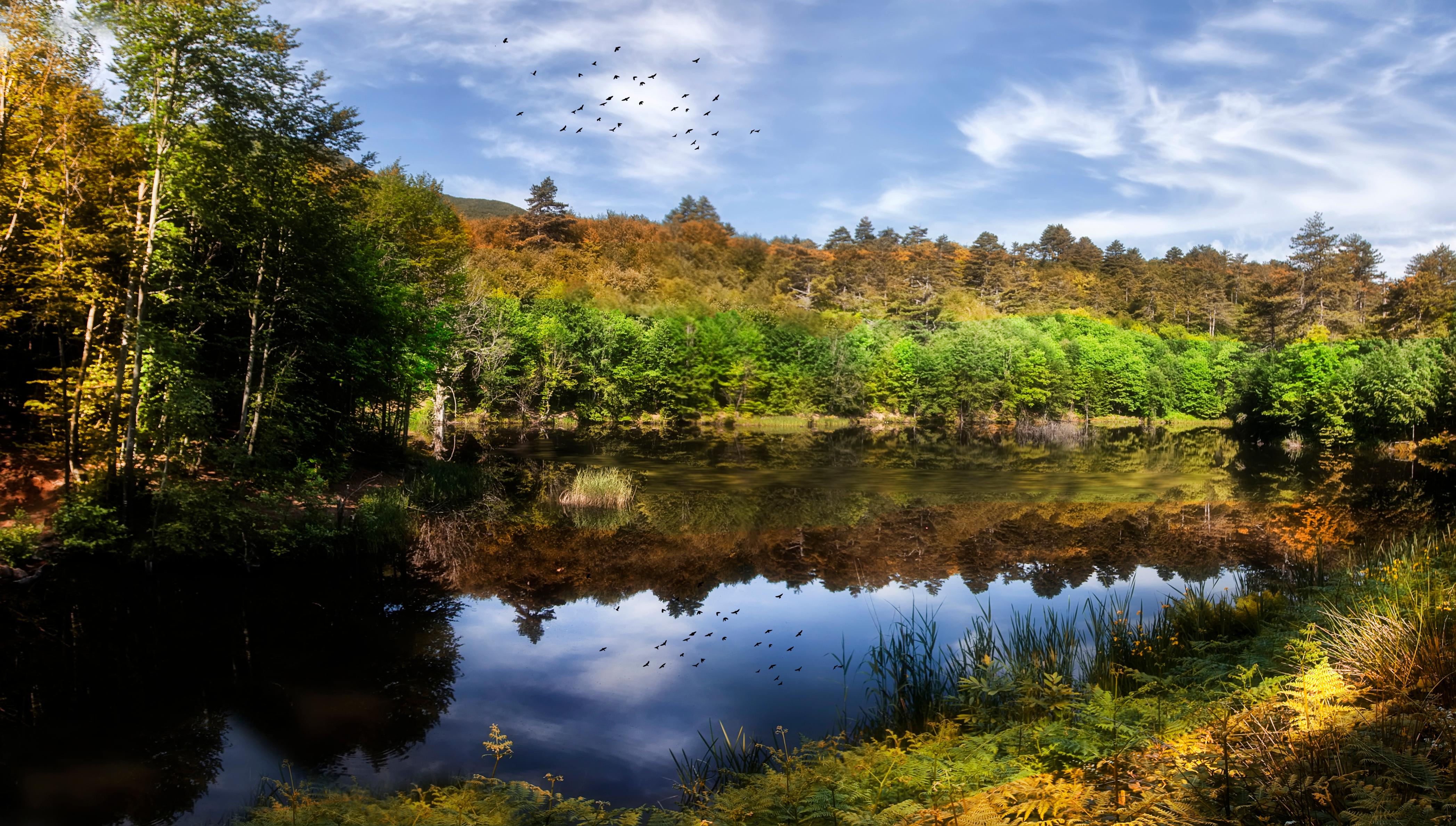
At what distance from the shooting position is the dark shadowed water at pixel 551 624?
7688 mm

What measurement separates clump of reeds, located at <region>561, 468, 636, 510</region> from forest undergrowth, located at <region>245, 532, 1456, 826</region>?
1393 cm

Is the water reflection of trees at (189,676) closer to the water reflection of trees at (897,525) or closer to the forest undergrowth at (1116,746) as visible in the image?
the forest undergrowth at (1116,746)

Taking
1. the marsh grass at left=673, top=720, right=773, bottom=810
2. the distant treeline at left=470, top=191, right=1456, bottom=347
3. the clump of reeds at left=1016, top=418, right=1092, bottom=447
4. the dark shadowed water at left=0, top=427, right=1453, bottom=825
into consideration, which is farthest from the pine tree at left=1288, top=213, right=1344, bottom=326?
the marsh grass at left=673, top=720, right=773, bottom=810

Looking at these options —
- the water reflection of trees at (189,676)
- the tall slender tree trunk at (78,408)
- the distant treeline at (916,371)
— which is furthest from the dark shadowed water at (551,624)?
the distant treeline at (916,371)

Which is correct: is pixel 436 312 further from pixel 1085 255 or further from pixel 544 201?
pixel 1085 255

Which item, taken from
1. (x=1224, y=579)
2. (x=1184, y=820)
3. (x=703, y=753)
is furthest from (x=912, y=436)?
(x=1184, y=820)

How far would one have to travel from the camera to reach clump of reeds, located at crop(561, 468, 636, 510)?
2195 centimetres

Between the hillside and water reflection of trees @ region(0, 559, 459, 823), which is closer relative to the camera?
water reflection of trees @ region(0, 559, 459, 823)

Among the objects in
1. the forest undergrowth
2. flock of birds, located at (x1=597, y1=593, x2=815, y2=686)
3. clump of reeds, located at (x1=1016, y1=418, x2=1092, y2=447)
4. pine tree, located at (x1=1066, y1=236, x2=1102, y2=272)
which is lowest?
flock of birds, located at (x1=597, y1=593, x2=815, y2=686)

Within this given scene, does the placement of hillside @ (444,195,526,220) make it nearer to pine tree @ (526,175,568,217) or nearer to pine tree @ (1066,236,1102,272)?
pine tree @ (526,175,568,217)

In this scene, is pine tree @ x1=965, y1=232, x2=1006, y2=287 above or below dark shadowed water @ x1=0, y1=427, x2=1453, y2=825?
above

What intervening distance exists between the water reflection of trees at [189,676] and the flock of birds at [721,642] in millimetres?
2925

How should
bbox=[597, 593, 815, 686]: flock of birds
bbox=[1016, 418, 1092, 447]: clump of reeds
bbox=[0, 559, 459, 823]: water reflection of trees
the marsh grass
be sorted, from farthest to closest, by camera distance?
bbox=[1016, 418, 1092, 447]: clump of reeds, bbox=[597, 593, 815, 686]: flock of birds, bbox=[0, 559, 459, 823]: water reflection of trees, the marsh grass

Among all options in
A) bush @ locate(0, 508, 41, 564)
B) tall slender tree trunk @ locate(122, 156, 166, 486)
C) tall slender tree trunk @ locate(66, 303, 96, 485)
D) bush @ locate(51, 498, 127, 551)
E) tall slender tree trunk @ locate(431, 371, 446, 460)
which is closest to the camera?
bush @ locate(0, 508, 41, 564)
